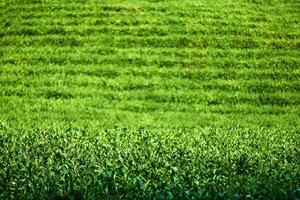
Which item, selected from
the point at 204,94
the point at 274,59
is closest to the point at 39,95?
the point at 204,94

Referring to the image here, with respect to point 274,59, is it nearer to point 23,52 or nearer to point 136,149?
point 23,52

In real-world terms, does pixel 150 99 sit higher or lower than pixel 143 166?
lower

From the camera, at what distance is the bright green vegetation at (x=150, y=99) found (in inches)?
354

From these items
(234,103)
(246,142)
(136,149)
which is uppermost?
(136,149)

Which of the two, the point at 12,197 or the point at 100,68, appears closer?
the point at 12,197

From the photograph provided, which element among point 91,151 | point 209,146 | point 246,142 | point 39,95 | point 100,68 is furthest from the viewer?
point 100,68

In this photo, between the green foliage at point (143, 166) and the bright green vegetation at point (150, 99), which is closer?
the green foliage at point (143, 166)

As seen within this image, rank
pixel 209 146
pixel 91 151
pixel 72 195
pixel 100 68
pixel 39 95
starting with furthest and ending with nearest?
pixel 100 68 → pixel 39 95 → pixel 209 146 → pixel 91 151 → pixel 72 195

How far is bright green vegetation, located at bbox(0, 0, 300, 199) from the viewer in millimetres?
8984

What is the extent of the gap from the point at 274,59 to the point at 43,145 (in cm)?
1388

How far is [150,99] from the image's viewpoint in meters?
19.3

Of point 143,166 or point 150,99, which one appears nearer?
point 143,166

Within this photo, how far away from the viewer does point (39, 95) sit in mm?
19297

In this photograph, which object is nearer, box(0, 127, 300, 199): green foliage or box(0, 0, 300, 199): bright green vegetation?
box(0, 127, 300, 199): green foliage
